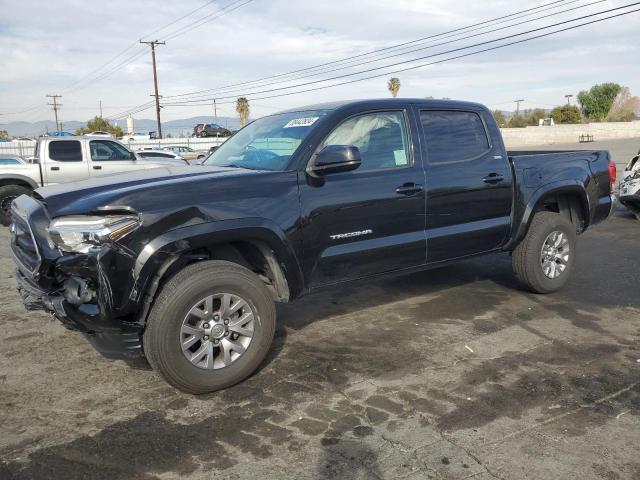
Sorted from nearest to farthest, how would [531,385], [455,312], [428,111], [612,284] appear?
1. [531,385]
2. [428,111]
3. [455,312]
4. [612,284]

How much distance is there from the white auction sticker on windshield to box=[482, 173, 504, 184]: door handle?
169 cm

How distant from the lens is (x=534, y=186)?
5496mm

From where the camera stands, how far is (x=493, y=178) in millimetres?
5172

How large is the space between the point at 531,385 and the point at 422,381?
0.71m

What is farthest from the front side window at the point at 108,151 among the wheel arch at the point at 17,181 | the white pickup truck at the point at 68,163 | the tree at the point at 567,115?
the tree at the point at 567,115

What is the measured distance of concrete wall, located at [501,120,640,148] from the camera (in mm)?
56875

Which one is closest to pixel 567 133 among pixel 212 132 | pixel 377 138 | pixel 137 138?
pixel 212 132

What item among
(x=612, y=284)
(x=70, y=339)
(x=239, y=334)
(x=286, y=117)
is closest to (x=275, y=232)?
(x=239, y=334)

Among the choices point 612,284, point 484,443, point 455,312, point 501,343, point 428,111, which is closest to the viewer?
point 484,443

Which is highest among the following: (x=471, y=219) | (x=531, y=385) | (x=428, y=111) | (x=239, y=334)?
(x=428, y=111)

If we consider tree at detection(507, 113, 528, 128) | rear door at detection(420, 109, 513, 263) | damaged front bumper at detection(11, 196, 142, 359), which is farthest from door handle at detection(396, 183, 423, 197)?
tree at detection(507, 113, 528, 128)

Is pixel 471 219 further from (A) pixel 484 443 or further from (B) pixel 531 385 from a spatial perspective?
(A) pixel 484 443

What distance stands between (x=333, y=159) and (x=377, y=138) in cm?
77

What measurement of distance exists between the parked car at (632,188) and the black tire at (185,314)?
28.6 ft
